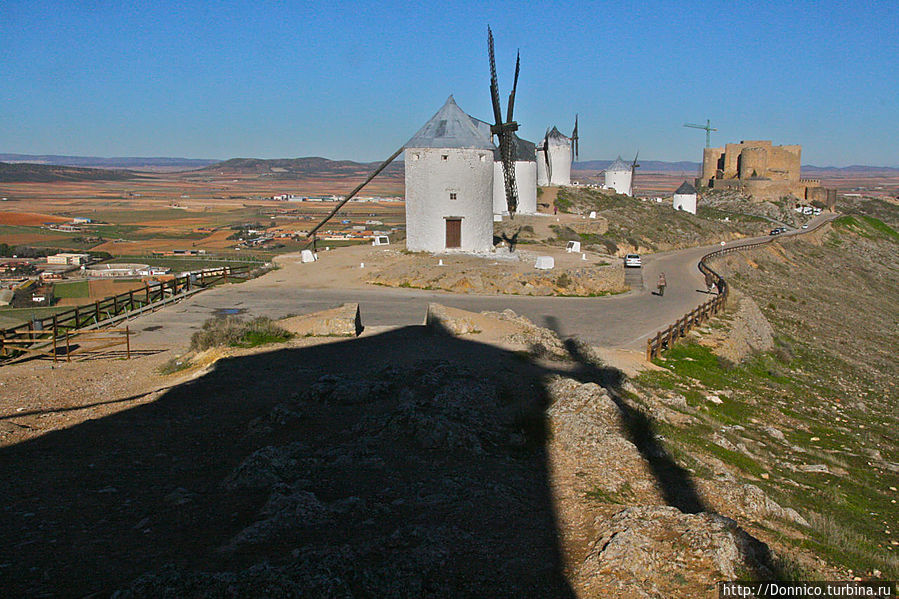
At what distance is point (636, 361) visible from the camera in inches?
575

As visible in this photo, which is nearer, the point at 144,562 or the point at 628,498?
the point at 144,562

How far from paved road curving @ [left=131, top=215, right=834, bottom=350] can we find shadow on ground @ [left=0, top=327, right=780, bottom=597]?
251 inches

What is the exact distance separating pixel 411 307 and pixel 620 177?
172 feet

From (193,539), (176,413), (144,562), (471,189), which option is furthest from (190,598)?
(471,189)

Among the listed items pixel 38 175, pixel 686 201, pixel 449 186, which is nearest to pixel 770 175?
pixel 686 201

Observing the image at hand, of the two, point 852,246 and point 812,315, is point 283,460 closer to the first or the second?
point 812,315

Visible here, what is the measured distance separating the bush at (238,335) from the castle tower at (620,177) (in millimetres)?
57002

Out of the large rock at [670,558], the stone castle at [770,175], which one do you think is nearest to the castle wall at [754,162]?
the stone castle at [770,175]

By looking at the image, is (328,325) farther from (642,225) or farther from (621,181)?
(621,181)

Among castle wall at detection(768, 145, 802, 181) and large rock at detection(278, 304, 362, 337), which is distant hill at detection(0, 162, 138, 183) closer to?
castle wall at detection(768, 145, 802, 181)

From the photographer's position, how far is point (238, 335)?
1423cm

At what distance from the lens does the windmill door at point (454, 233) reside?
89.1 ft

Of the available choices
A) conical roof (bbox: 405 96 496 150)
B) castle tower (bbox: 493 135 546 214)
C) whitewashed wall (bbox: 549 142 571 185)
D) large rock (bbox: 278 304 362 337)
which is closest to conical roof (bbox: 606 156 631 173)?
whitewashed wall (bbox: 549 142 571 185)

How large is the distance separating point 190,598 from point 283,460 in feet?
10.0
